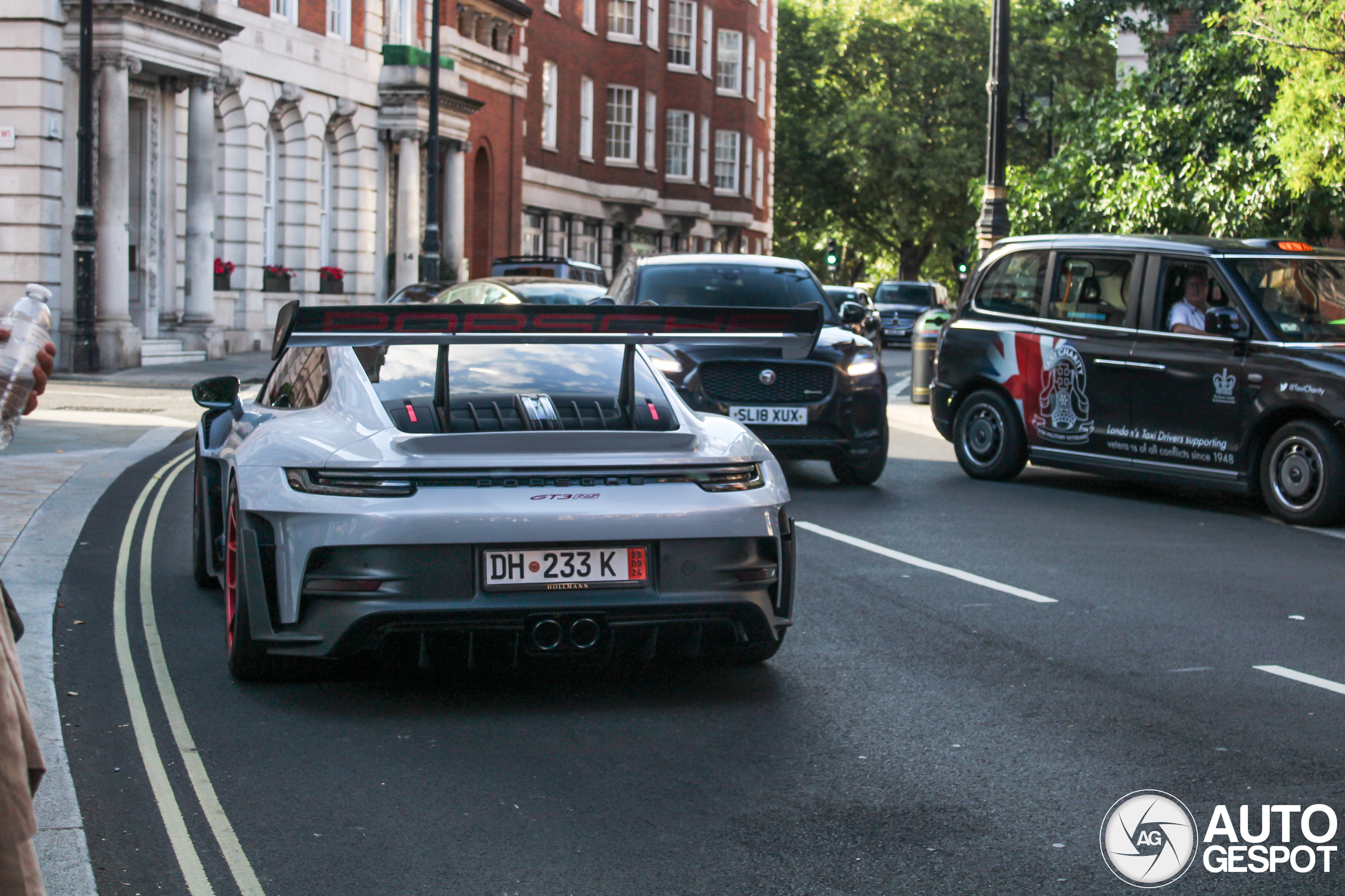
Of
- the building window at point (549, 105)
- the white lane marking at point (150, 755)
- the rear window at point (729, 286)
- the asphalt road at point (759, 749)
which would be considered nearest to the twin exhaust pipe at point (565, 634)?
the asphalt road at point (759, 749)

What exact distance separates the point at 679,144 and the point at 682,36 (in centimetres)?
389

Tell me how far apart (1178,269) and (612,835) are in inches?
341

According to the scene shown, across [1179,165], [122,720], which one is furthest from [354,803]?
[1179,165]

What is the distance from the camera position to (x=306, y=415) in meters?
6.04

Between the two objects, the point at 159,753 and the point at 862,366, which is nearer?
the point at 159,753

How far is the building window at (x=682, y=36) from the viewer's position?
59.5 m

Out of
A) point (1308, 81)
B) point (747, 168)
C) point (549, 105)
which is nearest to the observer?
point (1308, 81)

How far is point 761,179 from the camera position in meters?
67.6

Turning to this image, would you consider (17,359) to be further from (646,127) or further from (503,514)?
(646,127)

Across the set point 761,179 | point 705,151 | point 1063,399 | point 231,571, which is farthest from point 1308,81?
point 761,179

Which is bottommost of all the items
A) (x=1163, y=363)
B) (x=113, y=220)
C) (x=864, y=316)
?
(x=1163, y=363)

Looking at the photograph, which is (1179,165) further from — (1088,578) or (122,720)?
(122,720)

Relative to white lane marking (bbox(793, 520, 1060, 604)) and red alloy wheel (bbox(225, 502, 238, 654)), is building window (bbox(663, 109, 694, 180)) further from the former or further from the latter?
red alloy wheel (bbox(225, 502, 238, 654))

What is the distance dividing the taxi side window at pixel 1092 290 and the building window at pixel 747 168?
51.7 metres
